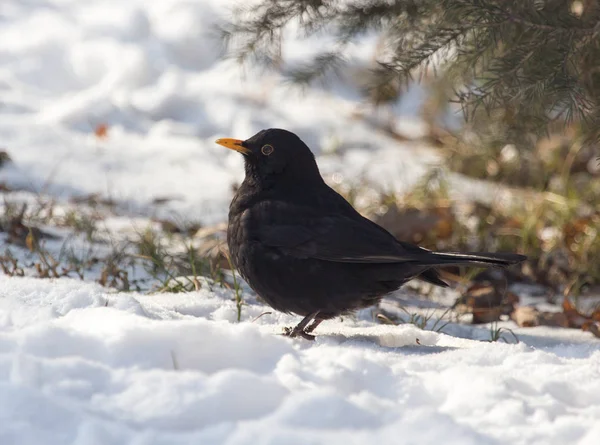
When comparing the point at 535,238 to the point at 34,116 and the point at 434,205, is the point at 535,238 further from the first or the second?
the point at 34,116

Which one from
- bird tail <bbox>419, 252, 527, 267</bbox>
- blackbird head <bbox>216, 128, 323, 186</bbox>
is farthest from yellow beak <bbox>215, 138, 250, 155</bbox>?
bird tail <bbox>419, 252, 527, 267</bbox>

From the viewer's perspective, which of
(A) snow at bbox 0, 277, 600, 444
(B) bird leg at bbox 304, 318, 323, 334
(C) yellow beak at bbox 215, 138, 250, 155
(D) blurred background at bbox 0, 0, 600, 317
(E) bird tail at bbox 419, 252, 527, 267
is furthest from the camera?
(D) blurred background at bbox 0, 0, 600, 317

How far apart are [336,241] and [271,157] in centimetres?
57

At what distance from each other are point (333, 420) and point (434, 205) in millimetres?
3835

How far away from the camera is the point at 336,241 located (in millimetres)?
3350

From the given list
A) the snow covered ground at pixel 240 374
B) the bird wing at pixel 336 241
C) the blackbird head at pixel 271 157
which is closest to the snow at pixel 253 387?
the snow covered ground at pixel 240 374

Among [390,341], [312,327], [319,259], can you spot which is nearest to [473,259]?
[390,341]

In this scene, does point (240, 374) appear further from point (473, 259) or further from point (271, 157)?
point (271, 157)

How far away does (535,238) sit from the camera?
5551mm

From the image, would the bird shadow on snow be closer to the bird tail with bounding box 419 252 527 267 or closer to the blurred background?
the bird tail with bounding box 419 252 527 267

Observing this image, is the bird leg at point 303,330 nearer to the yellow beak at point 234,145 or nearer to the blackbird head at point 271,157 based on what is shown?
the blackbird head at point 271,157

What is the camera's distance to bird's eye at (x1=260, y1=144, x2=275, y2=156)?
3701 millimetres

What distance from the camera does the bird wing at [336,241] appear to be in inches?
130

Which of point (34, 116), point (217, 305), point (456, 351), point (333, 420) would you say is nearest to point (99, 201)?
point (34, 116)
